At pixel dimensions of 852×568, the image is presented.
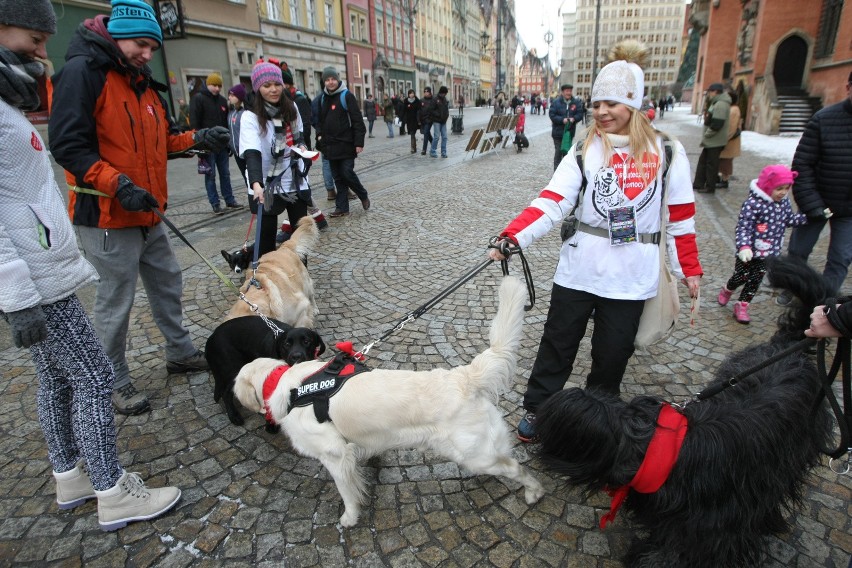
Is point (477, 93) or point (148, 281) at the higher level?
point (477, 93)

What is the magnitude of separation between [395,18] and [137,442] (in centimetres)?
5090

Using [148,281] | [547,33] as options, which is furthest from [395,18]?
[148,281]

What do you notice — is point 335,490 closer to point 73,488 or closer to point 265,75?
point 73,488

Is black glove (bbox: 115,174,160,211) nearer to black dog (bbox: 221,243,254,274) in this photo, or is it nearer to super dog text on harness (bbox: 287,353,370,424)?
super dog text on harness (bbox: 287,353,370,424)

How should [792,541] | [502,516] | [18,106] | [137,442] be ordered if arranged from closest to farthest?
1. [18,106]
2. [792,541]
3. [502,516]
4. [137,442]

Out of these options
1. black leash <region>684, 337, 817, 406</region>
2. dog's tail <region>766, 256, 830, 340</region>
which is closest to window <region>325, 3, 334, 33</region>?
dog's tail <region>766, 256, 830, 340</region>

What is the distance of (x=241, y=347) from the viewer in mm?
2936

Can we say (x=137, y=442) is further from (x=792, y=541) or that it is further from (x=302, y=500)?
(x=792, y=541)

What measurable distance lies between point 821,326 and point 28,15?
312 cm

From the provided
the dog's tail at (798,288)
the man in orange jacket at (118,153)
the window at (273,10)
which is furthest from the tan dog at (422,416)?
the window at (273,10)

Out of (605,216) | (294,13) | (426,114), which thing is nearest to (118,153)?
(605,216)

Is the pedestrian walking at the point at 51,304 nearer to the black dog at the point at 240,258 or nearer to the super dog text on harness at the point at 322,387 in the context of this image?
the super dog text on harness at the point at 322,387

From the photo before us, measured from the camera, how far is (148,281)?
10.6ft

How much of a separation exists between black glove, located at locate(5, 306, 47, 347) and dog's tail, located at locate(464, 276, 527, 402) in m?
1.74
